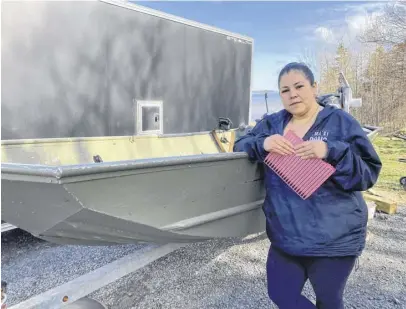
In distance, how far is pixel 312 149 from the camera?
5.39 feet

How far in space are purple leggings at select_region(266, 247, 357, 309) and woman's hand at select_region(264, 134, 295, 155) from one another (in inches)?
19.2

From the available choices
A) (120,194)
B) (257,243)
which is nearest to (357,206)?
(120,194)

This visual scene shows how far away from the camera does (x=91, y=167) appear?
4.84 feet

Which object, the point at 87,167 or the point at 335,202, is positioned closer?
the point at 87,167

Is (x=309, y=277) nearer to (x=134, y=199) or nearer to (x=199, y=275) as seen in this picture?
(x=134, y=199)

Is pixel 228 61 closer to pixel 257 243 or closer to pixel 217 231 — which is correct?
pixel 257 243

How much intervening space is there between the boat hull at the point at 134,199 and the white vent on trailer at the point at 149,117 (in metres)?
1.93

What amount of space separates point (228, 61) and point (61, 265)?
10.5 ft

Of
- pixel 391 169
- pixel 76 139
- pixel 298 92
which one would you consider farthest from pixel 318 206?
pixel 391 169

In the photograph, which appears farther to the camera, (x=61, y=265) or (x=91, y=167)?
(x=61, y=265)

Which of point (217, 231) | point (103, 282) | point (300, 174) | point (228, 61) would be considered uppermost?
point (228, 61)

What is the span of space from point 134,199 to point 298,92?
89 centimetres

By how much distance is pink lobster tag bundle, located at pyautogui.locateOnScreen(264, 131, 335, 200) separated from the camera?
1663 millimetres

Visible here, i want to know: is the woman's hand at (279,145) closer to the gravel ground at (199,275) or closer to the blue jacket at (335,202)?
the blue jacket at (335,202)
